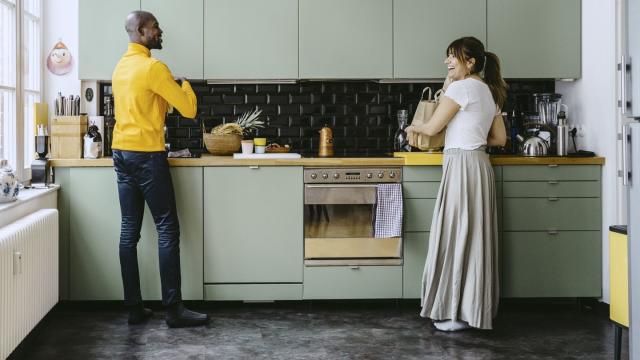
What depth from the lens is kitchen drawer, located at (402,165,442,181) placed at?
14.2 feet

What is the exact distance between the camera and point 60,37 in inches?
180

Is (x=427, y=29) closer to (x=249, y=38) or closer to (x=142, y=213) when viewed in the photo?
(x=249, y=38)

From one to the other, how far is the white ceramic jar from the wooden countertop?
77cm

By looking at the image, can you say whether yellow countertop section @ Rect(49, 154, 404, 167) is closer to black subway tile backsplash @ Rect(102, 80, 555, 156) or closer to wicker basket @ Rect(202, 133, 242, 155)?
wicker basket @ Rect(202, 133, 242, 155)

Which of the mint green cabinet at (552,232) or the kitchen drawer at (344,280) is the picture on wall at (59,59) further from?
the mint green cabinet at (552,232)

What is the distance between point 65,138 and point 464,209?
2.50 m

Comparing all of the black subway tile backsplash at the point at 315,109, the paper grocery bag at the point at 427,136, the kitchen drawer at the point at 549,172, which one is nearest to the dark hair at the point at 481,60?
the paper grocery bag at the point at 427,136

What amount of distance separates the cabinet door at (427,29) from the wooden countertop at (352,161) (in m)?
0.68

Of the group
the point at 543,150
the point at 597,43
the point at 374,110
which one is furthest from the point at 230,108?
the point at 597,43

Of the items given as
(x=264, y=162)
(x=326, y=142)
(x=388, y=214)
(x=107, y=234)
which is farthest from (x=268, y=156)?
(x=107, y=234)

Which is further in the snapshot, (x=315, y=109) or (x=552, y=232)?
(x=315, y=109)

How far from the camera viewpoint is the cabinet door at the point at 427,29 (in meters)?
4.62

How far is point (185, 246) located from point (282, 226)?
2.03 ft

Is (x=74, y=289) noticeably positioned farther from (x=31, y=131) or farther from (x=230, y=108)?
(x=230, y=108)
